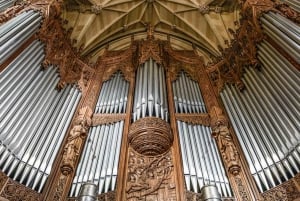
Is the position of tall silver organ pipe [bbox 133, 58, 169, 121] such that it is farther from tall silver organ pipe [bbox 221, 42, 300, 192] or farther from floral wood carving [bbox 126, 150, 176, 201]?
tall silver organ pipe [bbox 221, 42, 300, 192]

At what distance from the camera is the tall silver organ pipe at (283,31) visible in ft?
21.8

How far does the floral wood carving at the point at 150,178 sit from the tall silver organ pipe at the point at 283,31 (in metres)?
3.55

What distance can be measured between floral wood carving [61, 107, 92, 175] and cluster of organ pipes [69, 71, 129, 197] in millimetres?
179

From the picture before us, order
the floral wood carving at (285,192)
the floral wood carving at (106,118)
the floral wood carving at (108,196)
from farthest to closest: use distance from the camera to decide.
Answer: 1. the floral wood carving at (106,118)
2. the floral wood carving at (108,196)
3. the floral wood carving at (285,192)

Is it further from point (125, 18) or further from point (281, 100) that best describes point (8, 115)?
point (125, 18)

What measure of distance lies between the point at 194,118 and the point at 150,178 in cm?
258

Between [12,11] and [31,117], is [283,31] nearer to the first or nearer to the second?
[31,117]

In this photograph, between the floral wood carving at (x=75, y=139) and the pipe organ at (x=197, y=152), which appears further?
the floral wood carving at (x=75, y=139)

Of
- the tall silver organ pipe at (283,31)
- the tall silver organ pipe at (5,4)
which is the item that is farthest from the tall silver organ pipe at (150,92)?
the tall silver organ pipe at (5,4)

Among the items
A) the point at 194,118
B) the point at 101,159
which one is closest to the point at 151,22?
the point at 194,118

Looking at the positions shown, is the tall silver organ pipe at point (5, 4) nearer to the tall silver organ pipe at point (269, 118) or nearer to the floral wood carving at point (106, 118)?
the floral wood carving at point (106, 118)

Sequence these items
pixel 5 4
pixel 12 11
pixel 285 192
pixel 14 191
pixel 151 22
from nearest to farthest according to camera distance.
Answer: pixel 14 191, pixel 285 192, pixel 12 11, pixel 5 4, pixel 151 22

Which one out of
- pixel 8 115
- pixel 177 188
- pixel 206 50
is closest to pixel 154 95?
pixel 177 188

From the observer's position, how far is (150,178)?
6438 millimetres
